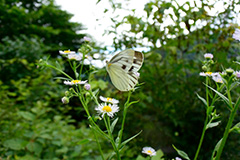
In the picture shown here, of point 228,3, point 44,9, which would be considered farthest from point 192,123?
point 44,9

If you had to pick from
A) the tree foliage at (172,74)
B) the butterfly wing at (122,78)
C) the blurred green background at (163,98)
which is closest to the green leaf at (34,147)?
the blurred green background at (163,98)

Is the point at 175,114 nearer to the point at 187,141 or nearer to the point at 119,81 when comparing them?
the point at 187,141

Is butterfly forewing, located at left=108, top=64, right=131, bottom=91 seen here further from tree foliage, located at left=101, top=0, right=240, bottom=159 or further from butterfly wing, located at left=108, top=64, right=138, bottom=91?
tree foliage, located at left=101, top=0, right=240, bottom=159

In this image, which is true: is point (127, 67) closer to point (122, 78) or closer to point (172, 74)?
point (122, 78)

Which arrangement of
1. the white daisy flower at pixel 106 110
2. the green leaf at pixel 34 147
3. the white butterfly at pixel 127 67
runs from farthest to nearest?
the green leaf at pixel 34 147 < the white butterfly at pixel 127 67 < the white daisy flower at pixel 106 110

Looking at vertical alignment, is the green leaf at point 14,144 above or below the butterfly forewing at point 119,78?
below

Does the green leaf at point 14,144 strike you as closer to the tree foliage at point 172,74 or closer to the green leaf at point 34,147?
the green leaf at point 34,147

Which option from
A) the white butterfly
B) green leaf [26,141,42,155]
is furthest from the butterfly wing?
green leaf [26,141,42,155]

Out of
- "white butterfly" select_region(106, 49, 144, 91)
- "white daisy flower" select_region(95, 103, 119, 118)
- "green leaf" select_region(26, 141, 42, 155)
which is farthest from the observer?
"green leaf" select_region(26, 141, 42, 155)

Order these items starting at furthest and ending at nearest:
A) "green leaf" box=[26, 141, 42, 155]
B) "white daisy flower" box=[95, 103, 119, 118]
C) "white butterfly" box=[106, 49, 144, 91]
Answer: "green leaf" box=[26, 141, 42, 155]
"white butterfly" box=[106, 49, 144, 91]
"white daisy flower" box=[95, 103, 119, 118]

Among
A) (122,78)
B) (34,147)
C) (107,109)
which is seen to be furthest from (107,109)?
(34,147)
